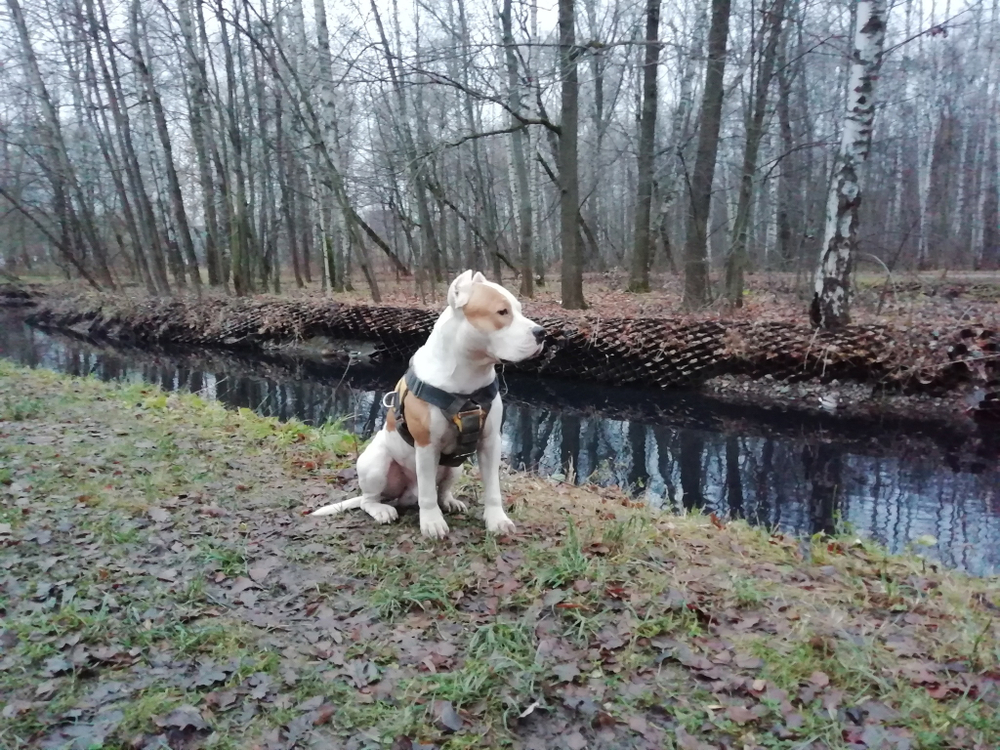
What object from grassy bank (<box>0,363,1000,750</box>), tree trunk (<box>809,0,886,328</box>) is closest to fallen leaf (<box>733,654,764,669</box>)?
grassy bank (<box>0,363,1000,750</box>)

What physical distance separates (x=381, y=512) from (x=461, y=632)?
51.5 inches

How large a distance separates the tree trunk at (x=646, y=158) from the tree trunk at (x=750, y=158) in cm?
229

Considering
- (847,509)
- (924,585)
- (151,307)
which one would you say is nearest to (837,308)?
(847,509)

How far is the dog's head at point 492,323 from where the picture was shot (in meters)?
3.41

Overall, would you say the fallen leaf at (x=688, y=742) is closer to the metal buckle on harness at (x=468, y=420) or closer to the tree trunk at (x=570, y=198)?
the metal buckle on harness at (x=468, y=420)

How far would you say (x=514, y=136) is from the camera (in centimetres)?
1917

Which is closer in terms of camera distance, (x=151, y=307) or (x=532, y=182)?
(x=151, y=307)

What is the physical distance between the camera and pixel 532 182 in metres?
26.9

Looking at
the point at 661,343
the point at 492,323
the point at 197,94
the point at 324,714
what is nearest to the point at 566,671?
the point at 324,714

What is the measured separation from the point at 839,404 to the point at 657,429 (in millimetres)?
3182

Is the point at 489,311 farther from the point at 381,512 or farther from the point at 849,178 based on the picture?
the point at 849,178

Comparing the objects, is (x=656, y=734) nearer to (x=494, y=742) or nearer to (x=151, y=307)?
(x=494, y=742)

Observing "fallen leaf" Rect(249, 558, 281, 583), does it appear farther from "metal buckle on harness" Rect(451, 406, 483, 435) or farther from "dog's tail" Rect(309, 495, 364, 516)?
"metal buckle on harness" Rect(451, 406, 483, 435)

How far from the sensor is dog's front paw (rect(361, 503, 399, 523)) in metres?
4.23
